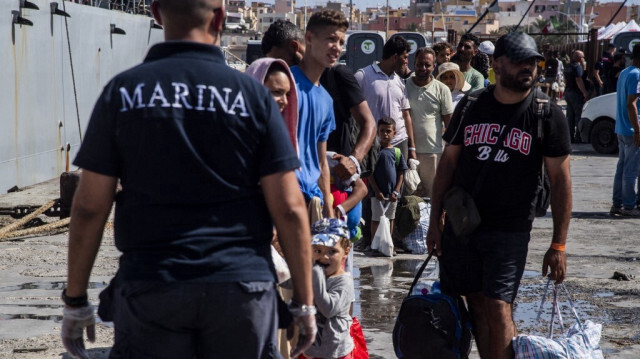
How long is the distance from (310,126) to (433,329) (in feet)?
3.83

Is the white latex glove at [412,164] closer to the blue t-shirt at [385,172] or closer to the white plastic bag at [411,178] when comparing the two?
the white plastic bag at [411,178]

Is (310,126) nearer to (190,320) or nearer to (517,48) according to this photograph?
(517,48)

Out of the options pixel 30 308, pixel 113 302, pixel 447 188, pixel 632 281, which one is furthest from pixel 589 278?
pixel 113 302

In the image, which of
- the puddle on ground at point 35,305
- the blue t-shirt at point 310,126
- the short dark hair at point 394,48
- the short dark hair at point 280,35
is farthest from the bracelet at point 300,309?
the short dark hair at point 394,48

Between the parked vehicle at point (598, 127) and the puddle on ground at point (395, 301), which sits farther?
the parked vehicle at point (598, 127)

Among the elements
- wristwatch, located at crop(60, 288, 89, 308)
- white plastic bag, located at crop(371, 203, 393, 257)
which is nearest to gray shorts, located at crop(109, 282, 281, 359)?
wristwatch, located at crop(60, 288, 89, 308)

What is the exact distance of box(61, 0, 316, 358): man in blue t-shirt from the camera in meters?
3.10

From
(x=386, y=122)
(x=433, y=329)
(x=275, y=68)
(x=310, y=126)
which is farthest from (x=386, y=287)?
(x=275, y=68)

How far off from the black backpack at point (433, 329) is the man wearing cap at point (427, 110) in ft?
17.5

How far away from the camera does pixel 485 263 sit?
5.25 metres

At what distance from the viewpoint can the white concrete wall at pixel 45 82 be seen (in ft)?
44.9

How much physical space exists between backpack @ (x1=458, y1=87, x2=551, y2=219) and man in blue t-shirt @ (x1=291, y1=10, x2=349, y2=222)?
2.33 ft

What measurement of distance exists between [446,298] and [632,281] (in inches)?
153

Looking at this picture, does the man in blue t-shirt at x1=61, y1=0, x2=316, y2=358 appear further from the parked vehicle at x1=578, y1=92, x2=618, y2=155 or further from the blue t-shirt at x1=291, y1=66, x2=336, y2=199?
the parked vehicle at x1=578, y1=92, x2=618, y2=155
